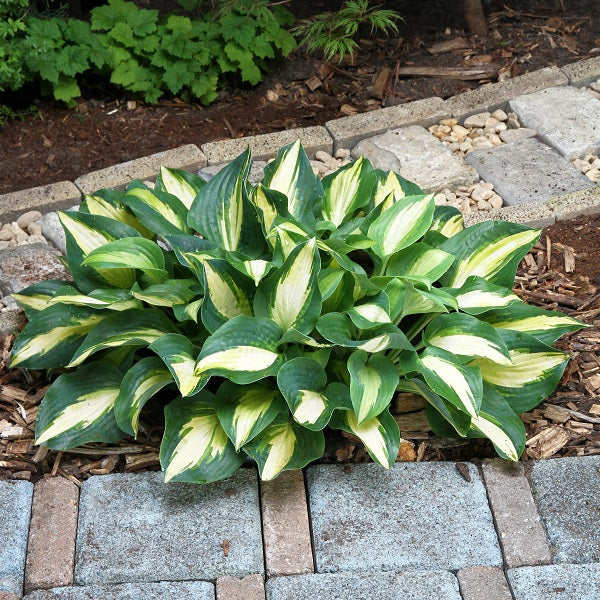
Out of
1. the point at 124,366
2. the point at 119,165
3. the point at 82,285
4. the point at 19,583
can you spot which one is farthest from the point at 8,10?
the point at 19,583

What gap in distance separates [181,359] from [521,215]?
4.91ft

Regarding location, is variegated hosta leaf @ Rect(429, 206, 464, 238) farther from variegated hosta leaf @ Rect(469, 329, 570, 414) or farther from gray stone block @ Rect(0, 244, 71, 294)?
gray stone block @ Rect(0, 244, 71, 294)

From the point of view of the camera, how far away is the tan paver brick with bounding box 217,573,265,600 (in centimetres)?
218

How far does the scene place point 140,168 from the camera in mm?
3678

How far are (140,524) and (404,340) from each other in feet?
2.63

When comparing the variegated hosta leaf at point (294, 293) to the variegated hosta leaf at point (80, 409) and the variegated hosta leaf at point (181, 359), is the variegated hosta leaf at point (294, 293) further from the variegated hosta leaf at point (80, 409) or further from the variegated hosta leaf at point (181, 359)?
the variegated hosta leaf at point (80, 409)

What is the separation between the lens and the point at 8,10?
3846mm

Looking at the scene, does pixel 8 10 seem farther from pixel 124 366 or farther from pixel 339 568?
pixel 339 568

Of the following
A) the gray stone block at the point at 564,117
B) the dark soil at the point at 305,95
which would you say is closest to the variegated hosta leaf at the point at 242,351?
the dark soil at the point at 305,95

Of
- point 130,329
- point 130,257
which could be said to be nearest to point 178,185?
point 130,257

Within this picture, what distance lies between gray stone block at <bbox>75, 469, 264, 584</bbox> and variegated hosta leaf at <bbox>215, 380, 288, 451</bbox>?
175 mm

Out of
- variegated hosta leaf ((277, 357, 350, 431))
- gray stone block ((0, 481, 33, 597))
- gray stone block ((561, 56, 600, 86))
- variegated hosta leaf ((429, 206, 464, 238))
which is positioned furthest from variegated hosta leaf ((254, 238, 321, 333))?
gray stone block ((561, 56, 600, 86))

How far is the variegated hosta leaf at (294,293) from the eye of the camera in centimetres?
238

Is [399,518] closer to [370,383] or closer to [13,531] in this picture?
[370,383]
